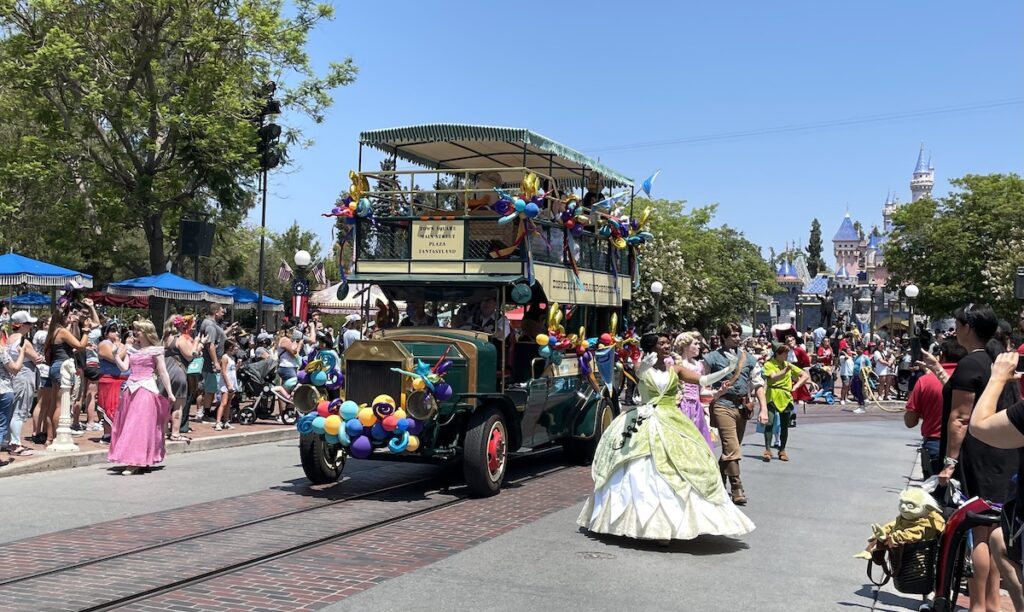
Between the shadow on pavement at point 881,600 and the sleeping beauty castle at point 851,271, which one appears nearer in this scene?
the shadow on pavement at point 881,600

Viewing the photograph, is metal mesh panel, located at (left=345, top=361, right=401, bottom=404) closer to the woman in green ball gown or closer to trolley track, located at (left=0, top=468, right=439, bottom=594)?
trolley track, located at (left=0, top=468, right=439, bottom=594)

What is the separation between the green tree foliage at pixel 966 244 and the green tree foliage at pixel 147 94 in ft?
115

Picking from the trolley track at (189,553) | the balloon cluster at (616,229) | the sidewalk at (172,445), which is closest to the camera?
the trolley track at (189,553)

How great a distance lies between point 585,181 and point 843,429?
31.6ft

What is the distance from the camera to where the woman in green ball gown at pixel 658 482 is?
7.80 m

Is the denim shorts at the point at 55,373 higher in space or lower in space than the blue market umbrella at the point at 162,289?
lower

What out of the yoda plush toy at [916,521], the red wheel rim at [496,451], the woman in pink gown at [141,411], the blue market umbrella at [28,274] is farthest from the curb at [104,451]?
the yoda plush toy at [916,521]

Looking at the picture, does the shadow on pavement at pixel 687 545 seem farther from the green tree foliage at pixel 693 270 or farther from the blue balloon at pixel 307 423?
the green tree foliage at pixel 693 270

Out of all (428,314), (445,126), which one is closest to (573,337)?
(428,314)

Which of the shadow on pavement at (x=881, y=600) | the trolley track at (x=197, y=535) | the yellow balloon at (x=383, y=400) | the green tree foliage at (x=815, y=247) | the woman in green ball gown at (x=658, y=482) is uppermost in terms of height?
the green tree foliage at (x=815, y=247)

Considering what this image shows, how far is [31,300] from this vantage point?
32938 millimetres

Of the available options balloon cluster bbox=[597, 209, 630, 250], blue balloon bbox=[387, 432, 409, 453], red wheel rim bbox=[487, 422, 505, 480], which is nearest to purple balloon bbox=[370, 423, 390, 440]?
blue balloon bbox=[387, 432, 409, 453]

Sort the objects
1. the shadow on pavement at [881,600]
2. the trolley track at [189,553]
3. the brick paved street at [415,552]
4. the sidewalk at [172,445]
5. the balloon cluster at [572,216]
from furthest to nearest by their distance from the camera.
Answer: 1. the balloon cluster at [572,216]
2. the sidewalk at [172,445]
3. the shadow on pavement at [881,600]
4. the brick paved street at [415,552]
5. the trolley track at [189,553]

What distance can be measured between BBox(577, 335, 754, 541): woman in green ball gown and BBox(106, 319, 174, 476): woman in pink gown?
571 centimetres
